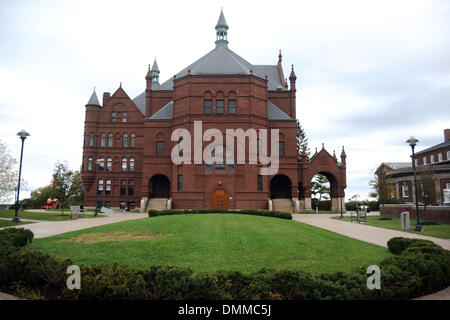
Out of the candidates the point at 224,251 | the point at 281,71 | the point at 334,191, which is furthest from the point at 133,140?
the point at 224,251

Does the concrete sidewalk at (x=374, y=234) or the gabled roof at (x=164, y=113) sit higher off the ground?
the gabled roof at (x=164, y=113)

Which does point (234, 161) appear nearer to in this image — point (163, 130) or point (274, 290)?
point (163, 130)

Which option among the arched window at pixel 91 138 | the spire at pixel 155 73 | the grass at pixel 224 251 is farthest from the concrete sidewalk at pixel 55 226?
the spire at pixel 155 73

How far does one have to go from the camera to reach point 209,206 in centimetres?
3794

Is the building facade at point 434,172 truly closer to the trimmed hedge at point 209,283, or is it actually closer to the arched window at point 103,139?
the trimmed hedge at point 209,283


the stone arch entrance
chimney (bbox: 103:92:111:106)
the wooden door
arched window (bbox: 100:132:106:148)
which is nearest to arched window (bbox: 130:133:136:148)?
arched window (bbox: 100:132:106:148)

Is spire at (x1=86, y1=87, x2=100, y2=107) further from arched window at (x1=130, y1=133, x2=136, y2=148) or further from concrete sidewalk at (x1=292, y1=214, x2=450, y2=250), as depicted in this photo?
concrete sidewalk at (x1=292, y1=214, x2=450, y2=250)

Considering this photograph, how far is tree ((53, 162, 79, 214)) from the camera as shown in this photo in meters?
33.8

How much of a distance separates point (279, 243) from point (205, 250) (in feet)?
10.1

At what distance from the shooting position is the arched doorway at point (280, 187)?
45062 mm

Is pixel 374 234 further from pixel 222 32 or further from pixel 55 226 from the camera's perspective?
pixel 222 32

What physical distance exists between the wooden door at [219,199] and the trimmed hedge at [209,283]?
101 feet

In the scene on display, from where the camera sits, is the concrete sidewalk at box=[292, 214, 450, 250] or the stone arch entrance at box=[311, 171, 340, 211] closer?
the concrete sidewalk at box=[292, 214, 450, 250]

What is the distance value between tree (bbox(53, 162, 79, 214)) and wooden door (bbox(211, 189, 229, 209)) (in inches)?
600
